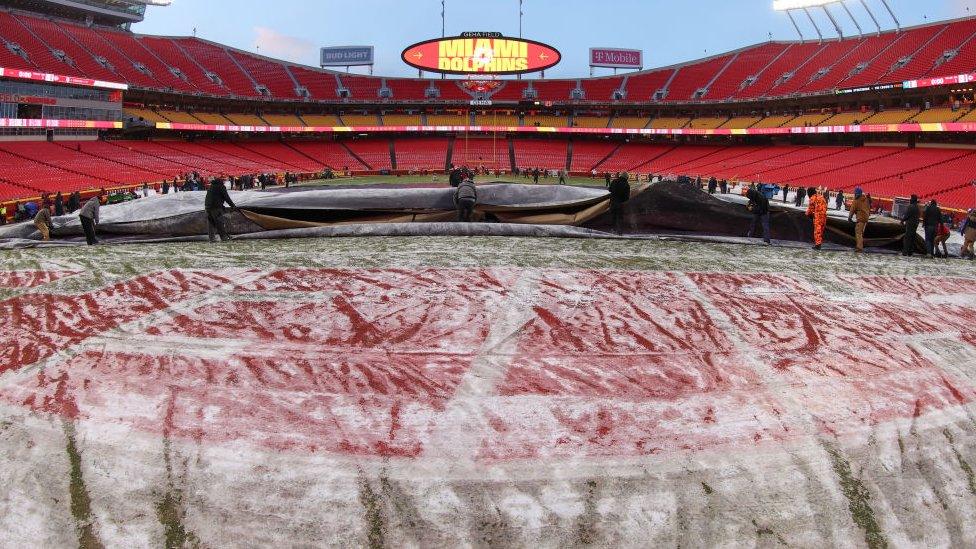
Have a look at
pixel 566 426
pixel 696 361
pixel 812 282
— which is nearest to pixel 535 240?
pixel 812 282

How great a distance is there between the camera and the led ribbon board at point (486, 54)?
5209 centimetres

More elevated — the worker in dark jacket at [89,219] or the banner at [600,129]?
the banner at [600,129]

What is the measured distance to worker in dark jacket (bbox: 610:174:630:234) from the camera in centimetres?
1000

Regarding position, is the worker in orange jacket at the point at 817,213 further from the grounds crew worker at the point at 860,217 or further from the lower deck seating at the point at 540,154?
the lower deck seating at the point at 540,154

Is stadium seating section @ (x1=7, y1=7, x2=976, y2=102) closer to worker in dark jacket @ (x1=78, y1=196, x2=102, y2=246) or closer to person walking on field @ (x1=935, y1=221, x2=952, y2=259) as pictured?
person walking on field @ (x1=935, y1=221, x2=952, y2=259)

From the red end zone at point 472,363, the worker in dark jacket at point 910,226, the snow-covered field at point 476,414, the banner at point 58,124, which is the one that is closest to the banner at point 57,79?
the banner at point 58,124

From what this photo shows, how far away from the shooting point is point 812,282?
7496 mm

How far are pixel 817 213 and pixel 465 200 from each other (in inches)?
259

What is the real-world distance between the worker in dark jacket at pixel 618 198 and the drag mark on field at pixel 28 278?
856 cm

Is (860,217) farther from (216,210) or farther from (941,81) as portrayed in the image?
(941,81)

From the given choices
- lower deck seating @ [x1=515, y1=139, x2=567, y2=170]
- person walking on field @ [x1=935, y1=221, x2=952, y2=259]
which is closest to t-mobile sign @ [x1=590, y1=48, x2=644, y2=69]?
lower deck seating @ [x1=515, y1=139, x2=567, y2=170]

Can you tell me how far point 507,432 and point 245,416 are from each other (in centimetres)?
184

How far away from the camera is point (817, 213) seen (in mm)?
9891

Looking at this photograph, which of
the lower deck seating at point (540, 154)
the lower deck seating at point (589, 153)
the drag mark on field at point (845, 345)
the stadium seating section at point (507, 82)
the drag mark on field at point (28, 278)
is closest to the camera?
the drag mark on field at point (845, 345)
